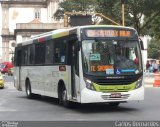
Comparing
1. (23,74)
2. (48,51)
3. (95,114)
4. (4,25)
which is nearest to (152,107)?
(95,114)

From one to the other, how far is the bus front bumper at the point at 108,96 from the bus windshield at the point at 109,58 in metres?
0.60

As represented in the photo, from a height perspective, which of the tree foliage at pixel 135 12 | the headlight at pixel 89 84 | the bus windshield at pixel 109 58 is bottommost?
the headlight at pixel 89 84

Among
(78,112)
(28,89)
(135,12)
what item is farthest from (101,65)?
(135,12)

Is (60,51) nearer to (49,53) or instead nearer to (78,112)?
(49,53)

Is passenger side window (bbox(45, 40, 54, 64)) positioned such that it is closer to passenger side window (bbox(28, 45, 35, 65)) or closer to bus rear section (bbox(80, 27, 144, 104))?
passenger side window (bbox(28, 45, 35, 65))

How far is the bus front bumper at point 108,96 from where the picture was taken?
17.3 m

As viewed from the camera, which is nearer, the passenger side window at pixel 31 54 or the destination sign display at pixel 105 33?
the destination sign display at pixel 105 33

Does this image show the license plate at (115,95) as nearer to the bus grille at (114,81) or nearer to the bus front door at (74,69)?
the bus grille at (114,81)

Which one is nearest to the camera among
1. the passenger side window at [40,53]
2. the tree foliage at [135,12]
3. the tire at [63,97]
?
the tire at [63,97]

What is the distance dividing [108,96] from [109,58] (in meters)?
1.20

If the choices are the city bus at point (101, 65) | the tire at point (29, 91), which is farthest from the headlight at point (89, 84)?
the tire at point (29, 91)

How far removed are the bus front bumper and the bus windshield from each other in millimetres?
602

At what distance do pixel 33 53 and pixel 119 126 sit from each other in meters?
12.7

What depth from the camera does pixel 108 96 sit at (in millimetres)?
17469
